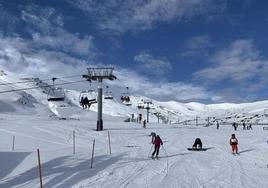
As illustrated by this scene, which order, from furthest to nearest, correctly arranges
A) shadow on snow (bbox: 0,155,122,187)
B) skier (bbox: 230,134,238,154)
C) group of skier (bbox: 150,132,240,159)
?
skier (bbox: 230,134,238,154), group of skier (bbox: 150,132,240,159), shadow on snow (bbox: 0,155,122,187)

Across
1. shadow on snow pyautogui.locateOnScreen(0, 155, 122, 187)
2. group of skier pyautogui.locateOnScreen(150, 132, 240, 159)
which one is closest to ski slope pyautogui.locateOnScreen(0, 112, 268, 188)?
shadow on snow pyautogui.locateOnScreen(0, 155, 122, 187)

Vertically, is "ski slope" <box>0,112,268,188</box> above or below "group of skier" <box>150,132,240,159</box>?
below

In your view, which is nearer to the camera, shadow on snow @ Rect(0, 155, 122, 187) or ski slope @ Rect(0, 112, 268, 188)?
ski slope @ Rect(0, 112, 268, 188)

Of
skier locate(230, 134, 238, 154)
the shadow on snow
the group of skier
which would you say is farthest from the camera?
skier locate(230, 134, 238, 154)

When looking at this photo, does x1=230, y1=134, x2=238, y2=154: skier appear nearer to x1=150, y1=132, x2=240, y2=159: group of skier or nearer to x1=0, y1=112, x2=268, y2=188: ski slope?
x1=150, y1=132, x2=240, y2=159: group of skier

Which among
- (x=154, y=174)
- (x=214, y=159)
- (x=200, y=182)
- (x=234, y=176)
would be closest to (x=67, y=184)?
(x=154, y=174)

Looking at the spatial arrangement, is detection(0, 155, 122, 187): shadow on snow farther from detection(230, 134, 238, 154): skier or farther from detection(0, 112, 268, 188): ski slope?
detection(230, 134, 238, 154): skier

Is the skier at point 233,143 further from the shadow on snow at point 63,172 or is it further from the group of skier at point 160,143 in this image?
the shadow on snow at point 63,172

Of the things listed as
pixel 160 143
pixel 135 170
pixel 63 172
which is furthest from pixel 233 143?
pixel 63 172

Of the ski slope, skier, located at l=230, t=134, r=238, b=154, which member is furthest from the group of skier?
the ski slope

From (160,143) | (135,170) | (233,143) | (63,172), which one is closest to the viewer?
(63,172)

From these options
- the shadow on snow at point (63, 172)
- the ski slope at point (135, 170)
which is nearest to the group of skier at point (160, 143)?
the ski slope at point (135, 170)

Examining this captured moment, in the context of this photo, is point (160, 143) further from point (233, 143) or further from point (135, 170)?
point (135, 170)

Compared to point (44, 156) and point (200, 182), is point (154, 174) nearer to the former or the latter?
point (200, 182)
